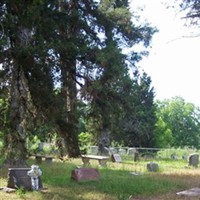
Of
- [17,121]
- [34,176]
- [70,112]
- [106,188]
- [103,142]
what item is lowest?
[106,188]

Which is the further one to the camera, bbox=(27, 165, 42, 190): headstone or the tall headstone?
the tall headstone

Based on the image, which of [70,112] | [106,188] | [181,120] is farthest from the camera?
[181,120]

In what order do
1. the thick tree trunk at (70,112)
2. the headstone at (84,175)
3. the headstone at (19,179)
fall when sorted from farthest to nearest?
the thick tree trunk at (70,112)
the headstone at (84,175)
the headstone at (19,179)

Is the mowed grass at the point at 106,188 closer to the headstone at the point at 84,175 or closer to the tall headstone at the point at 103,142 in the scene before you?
the headstone at the point at 84,175

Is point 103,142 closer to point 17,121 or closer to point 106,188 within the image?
point 17,121

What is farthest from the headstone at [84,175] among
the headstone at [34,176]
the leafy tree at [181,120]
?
the leafy tree at [181,120]

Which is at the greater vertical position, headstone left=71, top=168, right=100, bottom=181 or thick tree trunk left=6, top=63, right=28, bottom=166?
thick tree trunk left=6, top=63, right=28, bottom=166

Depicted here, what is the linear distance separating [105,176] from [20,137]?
324cm

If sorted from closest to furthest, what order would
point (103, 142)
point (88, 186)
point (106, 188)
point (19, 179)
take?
point (19, 179), point (106, 188), point (88, 186), point (103, 142)

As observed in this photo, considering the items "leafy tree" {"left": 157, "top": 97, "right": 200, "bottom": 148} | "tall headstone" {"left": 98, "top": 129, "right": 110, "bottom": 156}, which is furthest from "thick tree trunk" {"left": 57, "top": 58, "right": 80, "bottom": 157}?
"leafy tree" {"left": 157, "top": 97, "right": 200, "bottom": 148}

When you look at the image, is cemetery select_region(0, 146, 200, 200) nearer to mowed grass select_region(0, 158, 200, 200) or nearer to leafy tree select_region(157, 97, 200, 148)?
mowed grass select_region(0, 158, 200, 200)

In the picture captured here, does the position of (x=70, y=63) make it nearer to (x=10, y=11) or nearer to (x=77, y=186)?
(x=10, y=11)

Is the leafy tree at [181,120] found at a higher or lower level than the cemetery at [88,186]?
higher

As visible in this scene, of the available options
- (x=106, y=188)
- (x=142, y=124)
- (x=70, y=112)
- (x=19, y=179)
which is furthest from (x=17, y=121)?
(x=142, y=124)
